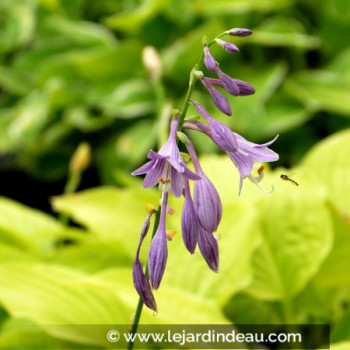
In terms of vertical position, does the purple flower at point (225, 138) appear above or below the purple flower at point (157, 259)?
above

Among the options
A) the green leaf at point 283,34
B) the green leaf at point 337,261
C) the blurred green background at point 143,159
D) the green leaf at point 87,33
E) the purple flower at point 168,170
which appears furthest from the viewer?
the green leaf at point 87,33

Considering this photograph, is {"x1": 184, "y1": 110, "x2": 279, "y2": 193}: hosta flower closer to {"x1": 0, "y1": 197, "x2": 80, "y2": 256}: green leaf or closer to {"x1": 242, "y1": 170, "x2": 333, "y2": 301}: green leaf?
{"x1": 242, "y1": 170, "x2": 333, "y2": 301}: green leaf

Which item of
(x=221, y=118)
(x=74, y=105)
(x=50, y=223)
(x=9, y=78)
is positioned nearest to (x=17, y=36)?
(x=9, y=78)

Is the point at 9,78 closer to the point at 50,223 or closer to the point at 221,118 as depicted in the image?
the point at 221,118

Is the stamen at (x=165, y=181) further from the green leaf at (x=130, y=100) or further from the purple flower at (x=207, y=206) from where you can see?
the green leaf at (x=130, y=100)

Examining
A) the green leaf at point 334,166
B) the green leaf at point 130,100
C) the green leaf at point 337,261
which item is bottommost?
the green leaf at point 337,261

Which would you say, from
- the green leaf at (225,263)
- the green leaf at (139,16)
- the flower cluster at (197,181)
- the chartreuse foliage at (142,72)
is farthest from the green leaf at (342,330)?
the green leaf at (139,16)

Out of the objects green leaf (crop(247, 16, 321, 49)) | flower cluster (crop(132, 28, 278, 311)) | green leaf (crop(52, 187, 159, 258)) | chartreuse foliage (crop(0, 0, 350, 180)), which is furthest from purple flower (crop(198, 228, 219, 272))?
green leaf (crop(247, 16, 321, 49))
